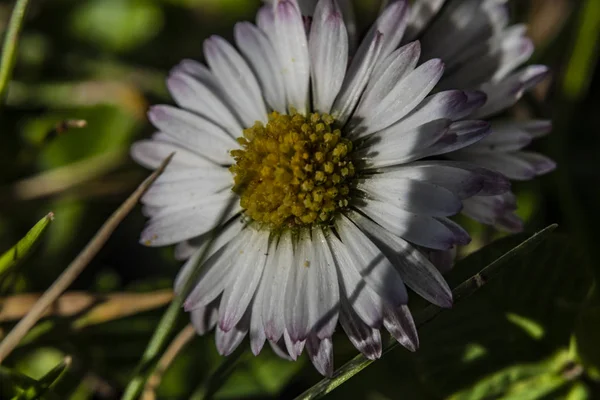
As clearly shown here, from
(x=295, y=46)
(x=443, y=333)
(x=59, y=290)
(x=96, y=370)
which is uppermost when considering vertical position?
(x=295, y=46)

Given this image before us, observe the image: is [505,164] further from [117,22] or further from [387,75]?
[117,22]

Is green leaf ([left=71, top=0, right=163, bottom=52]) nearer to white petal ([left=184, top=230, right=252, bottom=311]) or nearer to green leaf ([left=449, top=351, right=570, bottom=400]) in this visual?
white petal ([left=184, top=230, right=252, bottom=311])

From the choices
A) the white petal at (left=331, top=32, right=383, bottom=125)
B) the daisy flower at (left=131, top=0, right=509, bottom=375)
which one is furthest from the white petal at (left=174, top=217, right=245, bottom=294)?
the white petal at (left=331, top=32, right=383, bottom=125)

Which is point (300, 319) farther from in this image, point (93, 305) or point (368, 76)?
point (93, 305)

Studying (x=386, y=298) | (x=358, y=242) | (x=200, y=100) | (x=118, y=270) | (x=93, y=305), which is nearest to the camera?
(x=386, y=298)

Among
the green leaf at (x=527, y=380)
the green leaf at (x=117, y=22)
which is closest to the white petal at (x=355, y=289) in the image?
the green leaf at (x=527, y=380)

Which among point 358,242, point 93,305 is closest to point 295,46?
point 358,242

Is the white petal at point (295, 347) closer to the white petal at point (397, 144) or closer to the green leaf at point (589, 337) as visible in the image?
the white petal at point (397, 144)
